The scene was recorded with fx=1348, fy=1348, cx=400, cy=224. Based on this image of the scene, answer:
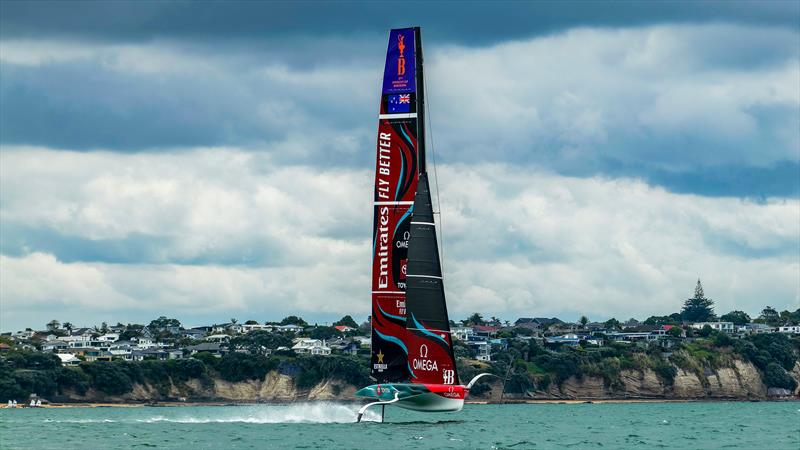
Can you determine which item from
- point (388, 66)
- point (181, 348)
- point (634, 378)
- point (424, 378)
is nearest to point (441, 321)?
point (424, 378)

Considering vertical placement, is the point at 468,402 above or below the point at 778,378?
below

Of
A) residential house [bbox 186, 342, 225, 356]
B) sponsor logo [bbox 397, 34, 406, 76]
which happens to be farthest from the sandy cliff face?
sponsor logo [bbox 397, 34, 406, 76]

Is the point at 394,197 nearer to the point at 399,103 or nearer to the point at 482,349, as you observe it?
the point at 399,103

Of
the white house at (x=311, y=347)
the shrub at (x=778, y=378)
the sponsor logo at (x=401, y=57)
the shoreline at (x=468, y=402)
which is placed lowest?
the shoreline at (x=468, y=402)

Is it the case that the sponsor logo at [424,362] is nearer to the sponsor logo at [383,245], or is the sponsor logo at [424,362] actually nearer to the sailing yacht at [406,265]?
the sailing yacht at [406,265]

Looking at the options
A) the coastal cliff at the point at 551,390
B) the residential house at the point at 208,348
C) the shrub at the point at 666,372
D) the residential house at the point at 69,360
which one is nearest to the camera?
the coastal cliff at the point at 551,390

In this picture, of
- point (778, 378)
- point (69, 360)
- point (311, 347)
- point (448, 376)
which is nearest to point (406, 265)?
point (448, 376)

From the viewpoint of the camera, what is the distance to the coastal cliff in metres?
157

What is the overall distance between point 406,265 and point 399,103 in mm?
7710

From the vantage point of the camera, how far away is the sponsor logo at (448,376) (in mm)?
60969

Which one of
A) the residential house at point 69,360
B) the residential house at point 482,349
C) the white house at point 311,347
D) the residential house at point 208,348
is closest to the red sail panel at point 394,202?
the residential house at point 69,360

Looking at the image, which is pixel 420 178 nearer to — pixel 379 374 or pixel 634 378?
pixel 379 374

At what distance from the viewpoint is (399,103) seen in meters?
62.8

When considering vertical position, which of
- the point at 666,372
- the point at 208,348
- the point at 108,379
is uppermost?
the point at 208,348
